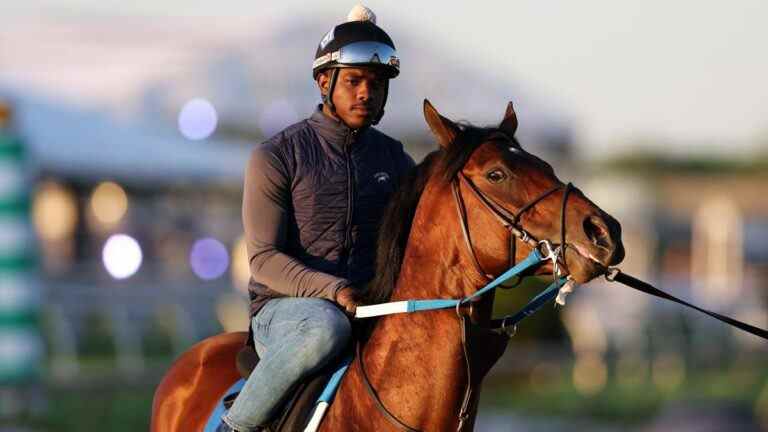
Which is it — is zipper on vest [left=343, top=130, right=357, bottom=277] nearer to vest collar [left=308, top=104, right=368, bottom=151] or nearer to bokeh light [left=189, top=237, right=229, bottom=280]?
vest collar [left=308, top=104, right=368, bottom=151]

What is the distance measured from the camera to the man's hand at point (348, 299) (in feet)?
18.7

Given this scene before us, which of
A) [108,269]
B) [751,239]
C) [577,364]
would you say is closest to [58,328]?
[108,269]

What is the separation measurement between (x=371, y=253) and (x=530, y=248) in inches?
40.8

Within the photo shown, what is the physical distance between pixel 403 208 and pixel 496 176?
44 centimetres

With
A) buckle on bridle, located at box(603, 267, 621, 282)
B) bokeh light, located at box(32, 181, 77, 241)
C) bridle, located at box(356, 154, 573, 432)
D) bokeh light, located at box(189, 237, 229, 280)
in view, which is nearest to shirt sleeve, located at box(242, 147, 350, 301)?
bridle, located at box(356, 154, 573, 432)

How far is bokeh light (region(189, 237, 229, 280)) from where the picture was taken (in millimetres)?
22484

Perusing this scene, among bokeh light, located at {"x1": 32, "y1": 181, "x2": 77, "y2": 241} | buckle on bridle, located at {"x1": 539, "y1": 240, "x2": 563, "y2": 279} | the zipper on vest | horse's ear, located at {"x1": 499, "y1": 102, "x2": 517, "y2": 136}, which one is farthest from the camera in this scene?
bokeh light, located at {"x1": 32, "y1": 181, "x2": 77, "y2": 241}

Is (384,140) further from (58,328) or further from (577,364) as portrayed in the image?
(577,364)

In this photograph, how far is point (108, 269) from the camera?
20.7 meters

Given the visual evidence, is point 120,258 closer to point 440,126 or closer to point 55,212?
point 55,212

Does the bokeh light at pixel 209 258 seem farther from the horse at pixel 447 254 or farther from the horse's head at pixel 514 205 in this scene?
the horse's head at pixel 514 205

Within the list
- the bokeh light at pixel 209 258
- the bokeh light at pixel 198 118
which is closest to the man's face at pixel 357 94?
the bokeh light at pixel 209 258

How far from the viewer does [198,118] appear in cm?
2505

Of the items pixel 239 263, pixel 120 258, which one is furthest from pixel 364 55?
Result: pixel 239 263
